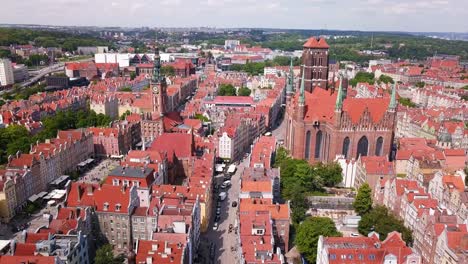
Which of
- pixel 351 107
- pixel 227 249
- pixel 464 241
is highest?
pixel 351 107

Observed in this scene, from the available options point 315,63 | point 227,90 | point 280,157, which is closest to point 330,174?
point 280,157

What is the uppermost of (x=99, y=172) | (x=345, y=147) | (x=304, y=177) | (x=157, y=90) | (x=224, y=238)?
(x=157, y=90)

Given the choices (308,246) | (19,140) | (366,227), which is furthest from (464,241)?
(19,140)

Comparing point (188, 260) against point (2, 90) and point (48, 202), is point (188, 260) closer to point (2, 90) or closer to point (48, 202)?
point (48, 202)

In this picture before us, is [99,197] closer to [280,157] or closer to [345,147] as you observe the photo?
[280,157]

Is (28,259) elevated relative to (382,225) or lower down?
elevated

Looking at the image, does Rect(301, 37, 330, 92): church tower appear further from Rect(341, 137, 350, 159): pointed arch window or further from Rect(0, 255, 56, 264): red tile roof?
Rect(0, 255, 56, 264): red tile roof

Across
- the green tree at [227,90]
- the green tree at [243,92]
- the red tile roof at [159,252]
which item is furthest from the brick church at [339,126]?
the green tree at [243,92]
